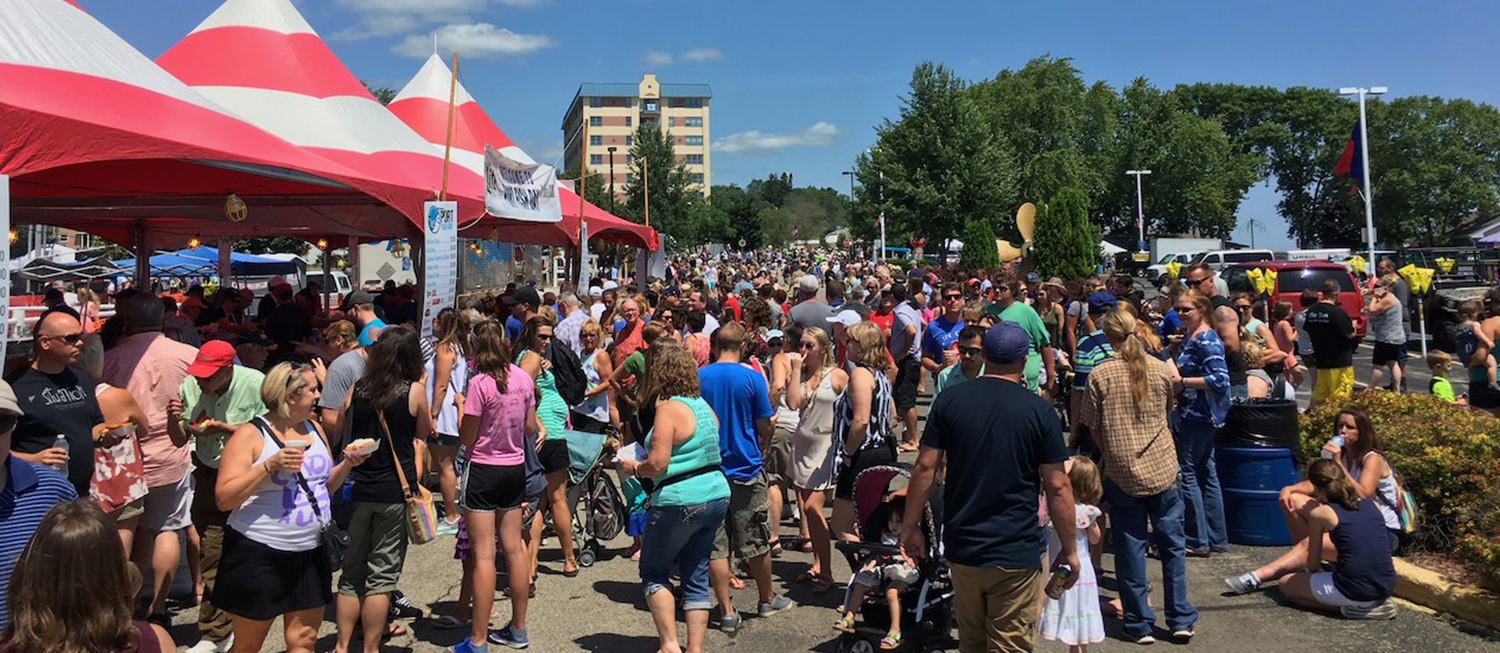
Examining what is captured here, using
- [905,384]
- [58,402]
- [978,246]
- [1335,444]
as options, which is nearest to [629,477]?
[58,402]

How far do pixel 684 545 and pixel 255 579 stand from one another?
1.85 meters

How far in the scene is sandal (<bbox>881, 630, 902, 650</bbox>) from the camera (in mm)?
4848

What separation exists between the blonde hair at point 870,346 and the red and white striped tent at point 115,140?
4.88 m

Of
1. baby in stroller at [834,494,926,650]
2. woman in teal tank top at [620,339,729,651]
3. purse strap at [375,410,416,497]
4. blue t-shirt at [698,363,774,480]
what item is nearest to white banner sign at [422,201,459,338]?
purse strap at [375,410,416,497]

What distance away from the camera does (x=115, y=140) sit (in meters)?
6.47

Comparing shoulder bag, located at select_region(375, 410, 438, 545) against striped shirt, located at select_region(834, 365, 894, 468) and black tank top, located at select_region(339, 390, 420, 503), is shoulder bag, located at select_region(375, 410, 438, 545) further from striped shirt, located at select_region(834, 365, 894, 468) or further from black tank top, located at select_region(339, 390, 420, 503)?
striped shirt, located at select_region(834, 365, 894, 468)

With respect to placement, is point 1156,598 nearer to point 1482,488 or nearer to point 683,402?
point 1482,488

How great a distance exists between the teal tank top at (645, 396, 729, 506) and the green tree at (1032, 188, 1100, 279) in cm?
2777

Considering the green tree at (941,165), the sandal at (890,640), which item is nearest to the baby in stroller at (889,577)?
the sandal at (890,640)

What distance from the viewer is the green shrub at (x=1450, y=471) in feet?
19.7

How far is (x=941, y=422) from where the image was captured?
13.3ft

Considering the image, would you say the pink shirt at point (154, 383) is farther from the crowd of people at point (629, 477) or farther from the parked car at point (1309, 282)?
the parked car at point (1309, 282)

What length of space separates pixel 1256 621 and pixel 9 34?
28.6ft

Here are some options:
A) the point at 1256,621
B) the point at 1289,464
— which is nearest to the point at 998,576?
the point at 1256,621
